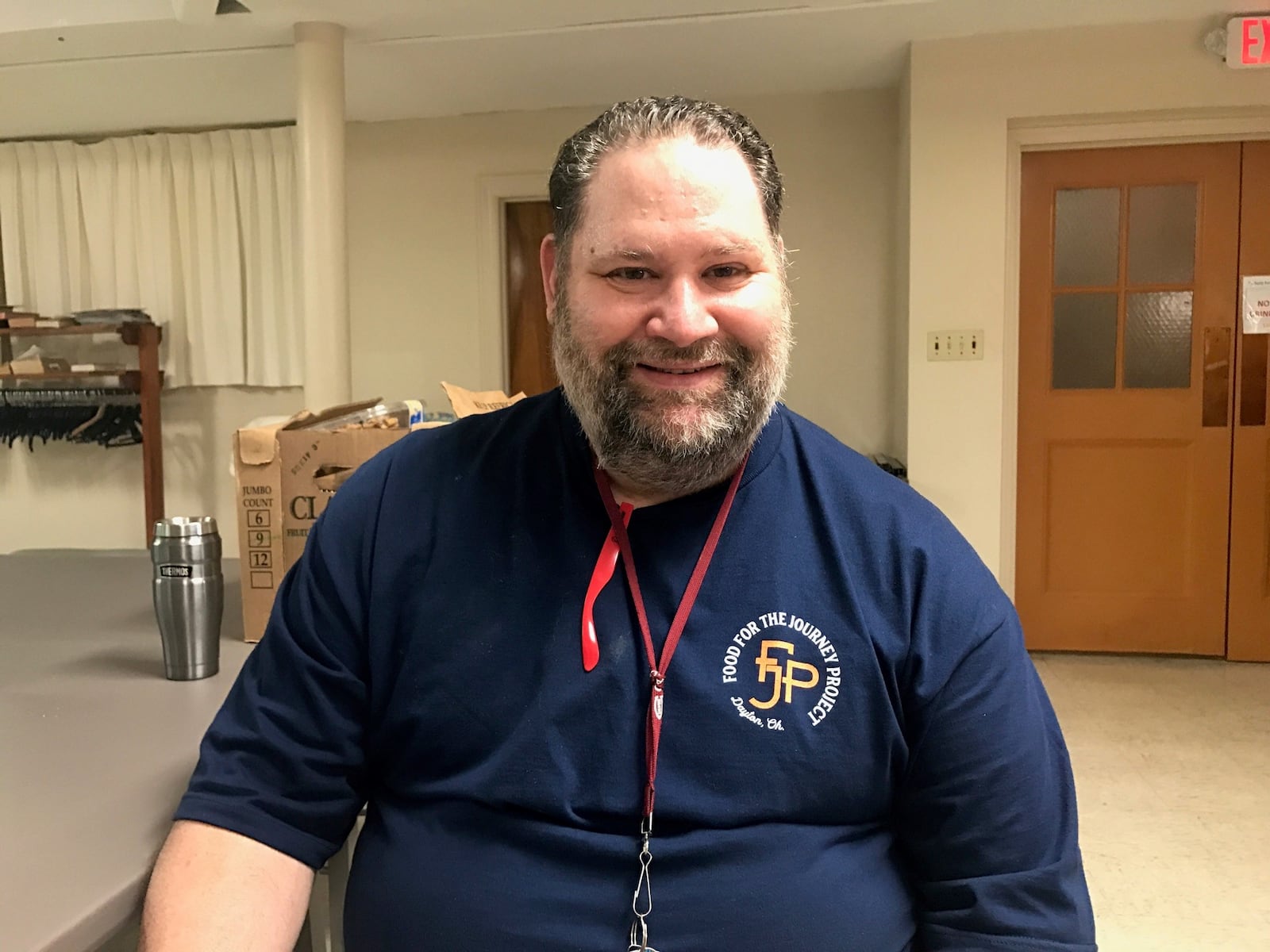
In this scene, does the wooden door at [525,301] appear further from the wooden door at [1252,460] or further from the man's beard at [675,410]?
the man's beard at [675,410]

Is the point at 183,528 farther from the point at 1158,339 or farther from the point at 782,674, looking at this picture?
the point at 1158,339

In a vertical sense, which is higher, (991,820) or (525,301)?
(525,301)

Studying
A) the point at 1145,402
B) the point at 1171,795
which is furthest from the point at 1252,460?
the point at 1171,795

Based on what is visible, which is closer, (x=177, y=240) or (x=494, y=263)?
(x=494, y=263)

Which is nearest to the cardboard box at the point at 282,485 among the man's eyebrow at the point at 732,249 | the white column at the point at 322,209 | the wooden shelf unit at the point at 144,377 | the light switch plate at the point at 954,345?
the man's eyebrow at the point at 732,249

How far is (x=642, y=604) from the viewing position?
907 mm

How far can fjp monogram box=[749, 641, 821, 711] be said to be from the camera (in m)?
0.86

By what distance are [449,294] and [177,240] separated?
1.32m

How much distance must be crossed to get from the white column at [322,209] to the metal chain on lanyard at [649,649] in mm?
2516

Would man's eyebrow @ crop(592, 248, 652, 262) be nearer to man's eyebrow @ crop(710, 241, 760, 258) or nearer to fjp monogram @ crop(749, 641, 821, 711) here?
man's eyebrow @ crop(710, 241, 760, 258)

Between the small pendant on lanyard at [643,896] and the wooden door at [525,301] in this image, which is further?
the wooden door at [525,301]

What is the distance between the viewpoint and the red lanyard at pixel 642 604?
0.86 metres

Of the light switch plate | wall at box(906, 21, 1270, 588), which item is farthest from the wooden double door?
the light switch plate

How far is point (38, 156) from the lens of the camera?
166 inches
